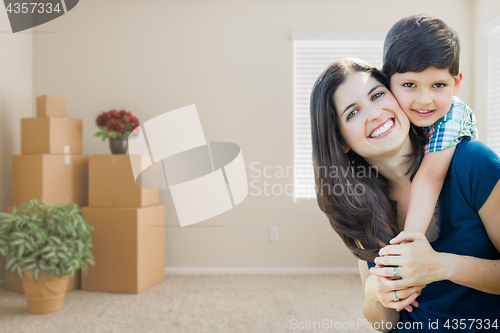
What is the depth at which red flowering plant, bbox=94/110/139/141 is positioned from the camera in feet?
10.2

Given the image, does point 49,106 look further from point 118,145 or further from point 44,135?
point 118,145

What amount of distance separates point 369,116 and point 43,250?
2.27 m

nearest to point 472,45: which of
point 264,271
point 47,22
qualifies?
point 264,271

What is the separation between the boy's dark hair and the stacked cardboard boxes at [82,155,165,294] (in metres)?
2.43

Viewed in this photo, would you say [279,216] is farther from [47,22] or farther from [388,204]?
[47,22]

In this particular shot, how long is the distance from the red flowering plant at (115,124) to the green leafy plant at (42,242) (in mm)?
806

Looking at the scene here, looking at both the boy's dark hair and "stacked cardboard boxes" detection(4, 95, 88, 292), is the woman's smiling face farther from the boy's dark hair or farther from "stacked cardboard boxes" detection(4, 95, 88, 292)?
"stacked cardboard boxes" detection(4, 95, 88, 292)

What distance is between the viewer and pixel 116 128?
3113 millimetres

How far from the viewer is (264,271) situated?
3.55 metres

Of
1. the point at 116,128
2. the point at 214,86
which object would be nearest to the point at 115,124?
the point at 116,128

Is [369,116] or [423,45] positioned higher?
[423,45]

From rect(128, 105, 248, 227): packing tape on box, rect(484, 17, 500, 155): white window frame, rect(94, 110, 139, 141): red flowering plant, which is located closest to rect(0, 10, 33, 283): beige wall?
rect(94, 110, 139, 141): red flowering plant

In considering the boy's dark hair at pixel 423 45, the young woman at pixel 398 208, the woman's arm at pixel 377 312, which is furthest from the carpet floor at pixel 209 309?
the boy's dark hair at pixel 423 45

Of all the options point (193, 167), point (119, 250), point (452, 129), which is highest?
point (452, 129)
